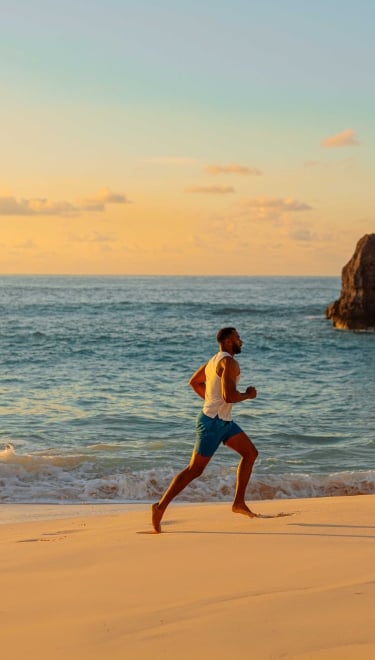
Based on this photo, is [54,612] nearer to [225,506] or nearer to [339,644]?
[339,644]

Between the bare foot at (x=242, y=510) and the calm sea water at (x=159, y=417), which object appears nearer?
the bare foot at (x=242, y=510)

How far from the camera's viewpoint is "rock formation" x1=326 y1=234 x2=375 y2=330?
3869cm

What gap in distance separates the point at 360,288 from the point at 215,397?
107 ft

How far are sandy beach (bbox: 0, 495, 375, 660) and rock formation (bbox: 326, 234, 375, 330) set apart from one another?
31734 mm

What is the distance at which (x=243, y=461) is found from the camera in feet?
24.9

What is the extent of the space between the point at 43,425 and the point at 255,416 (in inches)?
163

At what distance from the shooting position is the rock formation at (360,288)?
38.7 metres

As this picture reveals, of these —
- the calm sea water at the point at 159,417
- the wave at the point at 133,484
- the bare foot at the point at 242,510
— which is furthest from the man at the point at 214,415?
the calm sea water at the point at 159,417

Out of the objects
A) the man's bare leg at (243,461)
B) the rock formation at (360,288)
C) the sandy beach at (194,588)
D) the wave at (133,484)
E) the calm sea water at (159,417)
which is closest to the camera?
the sandy beach at (194,588)

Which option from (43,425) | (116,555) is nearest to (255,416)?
(43,425)

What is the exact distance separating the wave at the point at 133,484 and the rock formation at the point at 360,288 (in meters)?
27.9

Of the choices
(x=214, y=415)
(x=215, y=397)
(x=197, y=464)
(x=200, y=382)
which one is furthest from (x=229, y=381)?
(x=197, y=464)

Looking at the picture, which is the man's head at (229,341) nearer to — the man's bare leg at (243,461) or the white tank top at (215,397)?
the white tank top at (215,397)

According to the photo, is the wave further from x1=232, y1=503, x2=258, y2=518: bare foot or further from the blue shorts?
the blue shorts
